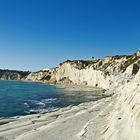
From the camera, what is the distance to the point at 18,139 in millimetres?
23516

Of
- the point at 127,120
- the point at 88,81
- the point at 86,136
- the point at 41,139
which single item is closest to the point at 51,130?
the point at 41,139

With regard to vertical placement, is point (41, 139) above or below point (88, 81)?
below

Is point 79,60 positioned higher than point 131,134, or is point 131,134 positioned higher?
point 79,60

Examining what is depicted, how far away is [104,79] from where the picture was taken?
126 meters

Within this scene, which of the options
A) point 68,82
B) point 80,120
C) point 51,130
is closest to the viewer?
point 51,130

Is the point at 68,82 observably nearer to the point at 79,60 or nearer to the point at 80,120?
the point at 79,60

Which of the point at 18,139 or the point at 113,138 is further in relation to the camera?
the point at 18,139

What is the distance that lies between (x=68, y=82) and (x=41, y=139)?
168 metres

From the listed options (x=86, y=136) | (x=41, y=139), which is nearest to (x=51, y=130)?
(x=41, y=139)

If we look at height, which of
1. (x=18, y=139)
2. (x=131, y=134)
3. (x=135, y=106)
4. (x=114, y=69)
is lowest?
(x=18, y=139)

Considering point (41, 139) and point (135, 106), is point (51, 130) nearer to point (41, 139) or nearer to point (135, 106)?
point (41, 139)

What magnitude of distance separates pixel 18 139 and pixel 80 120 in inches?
363

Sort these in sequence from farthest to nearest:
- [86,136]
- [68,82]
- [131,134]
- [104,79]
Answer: [68,82]
[104,79]
[86,136]
[131,134]

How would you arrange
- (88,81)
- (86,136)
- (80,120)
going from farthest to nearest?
(88,81), (80,120), (86,136)
